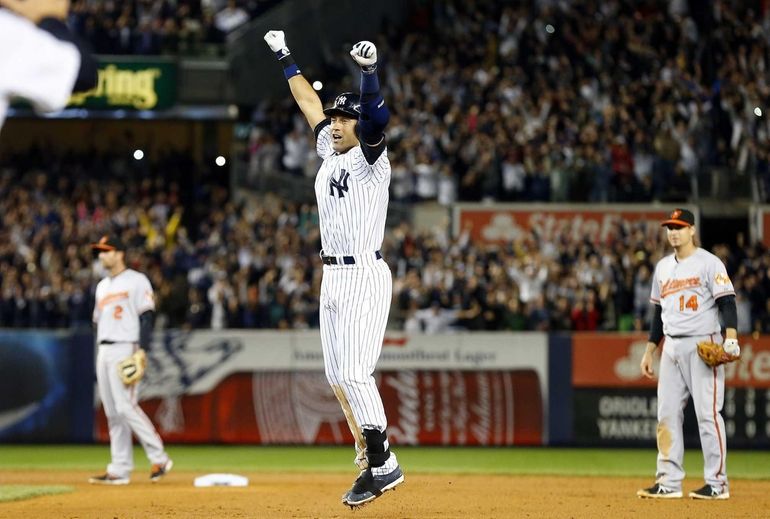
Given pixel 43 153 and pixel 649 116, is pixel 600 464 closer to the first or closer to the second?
pixel 649 116

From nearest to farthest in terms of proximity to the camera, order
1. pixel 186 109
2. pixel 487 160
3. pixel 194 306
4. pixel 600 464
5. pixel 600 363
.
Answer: pixel 600 464, pixel 600 363, pixel 194 306, pixel 487 160, pixel 186 109

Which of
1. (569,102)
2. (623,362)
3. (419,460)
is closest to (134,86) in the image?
(569,102)

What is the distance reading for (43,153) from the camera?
93.5 ft

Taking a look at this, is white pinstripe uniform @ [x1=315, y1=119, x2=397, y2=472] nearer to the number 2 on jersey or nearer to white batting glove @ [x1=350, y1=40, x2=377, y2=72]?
white batting glove @ [x1=350, y1=40, x2=377, y2=72]

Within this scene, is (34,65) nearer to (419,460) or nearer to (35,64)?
(35,64)

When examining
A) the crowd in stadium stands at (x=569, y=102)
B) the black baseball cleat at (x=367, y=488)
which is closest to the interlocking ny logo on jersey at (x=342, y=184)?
the black baseball cleat at (x=367, y=488)

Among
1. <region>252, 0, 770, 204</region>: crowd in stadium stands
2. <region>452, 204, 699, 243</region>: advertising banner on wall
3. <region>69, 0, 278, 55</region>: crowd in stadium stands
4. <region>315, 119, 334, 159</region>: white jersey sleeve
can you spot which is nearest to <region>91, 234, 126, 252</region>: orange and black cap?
<region>315, 119, 334, 159</region>: white jersey sleeve

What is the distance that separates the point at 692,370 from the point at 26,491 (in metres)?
6.10

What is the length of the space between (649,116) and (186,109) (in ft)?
31.2

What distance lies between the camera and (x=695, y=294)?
10.9 meters

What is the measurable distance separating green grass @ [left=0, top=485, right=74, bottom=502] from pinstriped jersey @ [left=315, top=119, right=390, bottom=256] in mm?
4628

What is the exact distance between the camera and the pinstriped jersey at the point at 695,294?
10.9 meters

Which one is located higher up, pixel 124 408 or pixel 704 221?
pixel 704 221

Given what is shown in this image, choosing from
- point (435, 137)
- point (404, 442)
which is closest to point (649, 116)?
point (435, 137)
